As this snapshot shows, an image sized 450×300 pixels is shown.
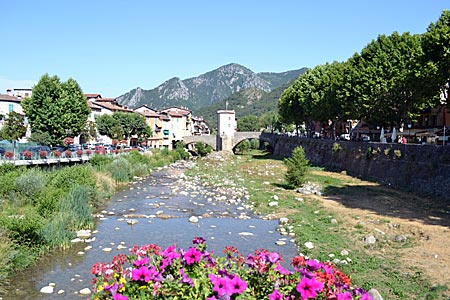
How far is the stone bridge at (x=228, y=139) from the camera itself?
314 ft

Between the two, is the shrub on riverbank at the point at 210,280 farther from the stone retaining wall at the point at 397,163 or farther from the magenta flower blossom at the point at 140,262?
the stone retaining wall at the point at 397,163

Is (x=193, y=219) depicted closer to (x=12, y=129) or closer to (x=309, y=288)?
(x=309, y=288)

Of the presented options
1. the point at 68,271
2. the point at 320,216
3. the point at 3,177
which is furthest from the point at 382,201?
the point at 3,177

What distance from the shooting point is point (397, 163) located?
38.0 m

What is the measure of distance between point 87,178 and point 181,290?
22.7 meters

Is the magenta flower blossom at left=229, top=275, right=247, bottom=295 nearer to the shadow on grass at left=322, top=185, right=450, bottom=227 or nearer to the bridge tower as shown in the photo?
the shadow on grass at left=322, top=185, right=450, bottom=227

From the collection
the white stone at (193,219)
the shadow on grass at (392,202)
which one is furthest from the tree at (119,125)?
the white stone at (193,219)

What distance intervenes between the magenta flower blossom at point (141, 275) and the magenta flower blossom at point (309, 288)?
224 centimetres

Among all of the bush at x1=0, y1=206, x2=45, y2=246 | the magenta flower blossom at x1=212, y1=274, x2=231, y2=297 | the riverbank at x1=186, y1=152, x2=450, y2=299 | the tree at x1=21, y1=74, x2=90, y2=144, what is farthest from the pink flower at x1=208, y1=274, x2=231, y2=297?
the tree at x1=21, y1=74, x2=90, y2=144

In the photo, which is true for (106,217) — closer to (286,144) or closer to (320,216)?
(320,216)

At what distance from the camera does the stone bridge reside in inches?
3765

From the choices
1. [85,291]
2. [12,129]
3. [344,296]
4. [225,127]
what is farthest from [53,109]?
[225,127]

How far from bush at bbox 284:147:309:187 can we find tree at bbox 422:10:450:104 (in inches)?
472

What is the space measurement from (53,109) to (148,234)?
31.7m
